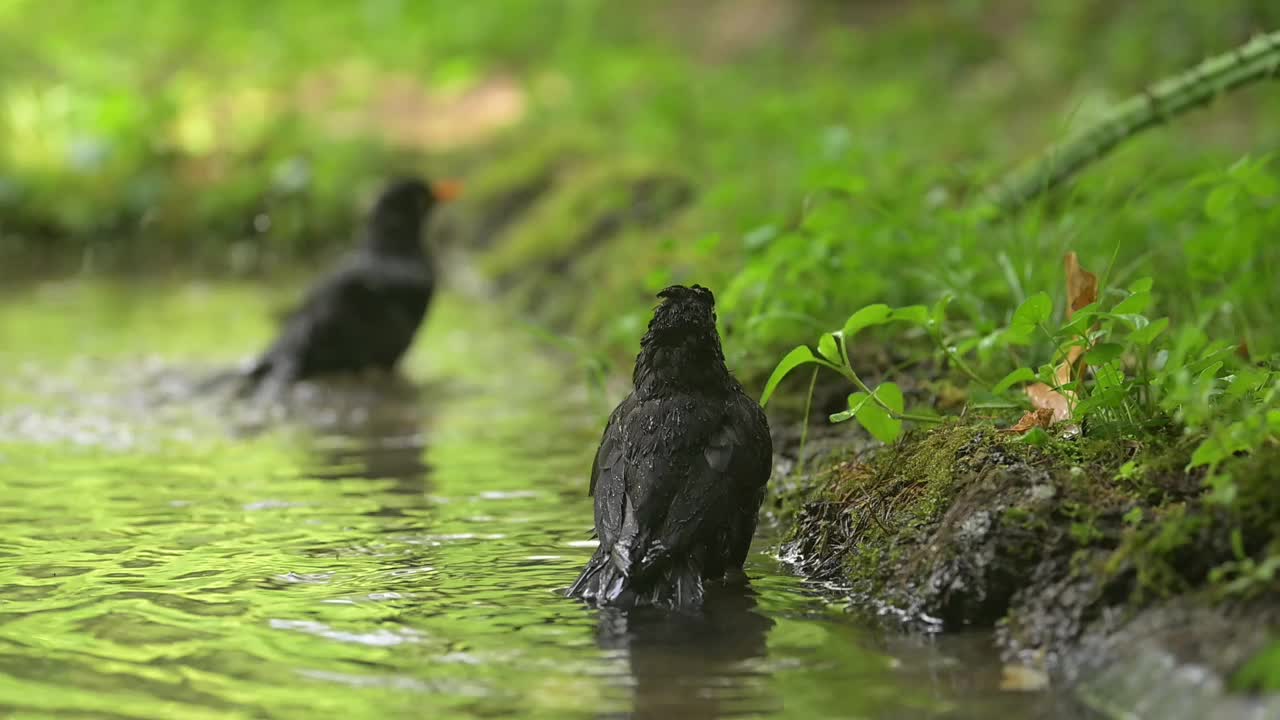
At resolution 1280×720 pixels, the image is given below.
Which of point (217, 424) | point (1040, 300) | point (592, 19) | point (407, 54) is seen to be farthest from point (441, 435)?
point (592, 19)

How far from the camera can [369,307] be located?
7828 mm

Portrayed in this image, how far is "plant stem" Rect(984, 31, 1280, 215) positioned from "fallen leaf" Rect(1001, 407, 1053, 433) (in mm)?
1542

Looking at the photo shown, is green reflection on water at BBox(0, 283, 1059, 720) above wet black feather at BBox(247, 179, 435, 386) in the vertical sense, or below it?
below

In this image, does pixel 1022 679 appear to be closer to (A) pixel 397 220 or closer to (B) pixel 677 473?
(B) pixel 677 473

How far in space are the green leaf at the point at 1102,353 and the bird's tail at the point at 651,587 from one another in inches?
38.7

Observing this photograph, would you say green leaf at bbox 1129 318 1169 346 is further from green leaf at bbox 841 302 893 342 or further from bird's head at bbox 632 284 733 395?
bird's head at bbox 632 284 733 395

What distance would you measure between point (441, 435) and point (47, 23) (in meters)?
14.9

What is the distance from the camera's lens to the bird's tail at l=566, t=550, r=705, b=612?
3504 mm

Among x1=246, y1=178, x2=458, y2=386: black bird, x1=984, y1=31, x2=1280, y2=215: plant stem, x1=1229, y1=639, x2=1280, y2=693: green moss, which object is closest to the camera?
x1=1229, y1=639, x2=1280, y2=693: green moss

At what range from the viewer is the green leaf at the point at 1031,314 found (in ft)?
11.6

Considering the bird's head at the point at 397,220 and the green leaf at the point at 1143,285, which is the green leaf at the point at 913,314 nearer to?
the green leaf at the point at 1143,285

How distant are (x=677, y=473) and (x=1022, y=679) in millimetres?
945

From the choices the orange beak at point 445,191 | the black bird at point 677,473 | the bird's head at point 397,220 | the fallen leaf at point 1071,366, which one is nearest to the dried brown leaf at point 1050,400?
the fallen leaf at point 1071,366

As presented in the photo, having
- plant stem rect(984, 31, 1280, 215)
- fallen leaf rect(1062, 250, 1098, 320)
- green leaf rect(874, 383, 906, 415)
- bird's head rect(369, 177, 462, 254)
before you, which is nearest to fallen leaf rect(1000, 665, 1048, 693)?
→ green leaf rect(874, 383, 906, 415)
